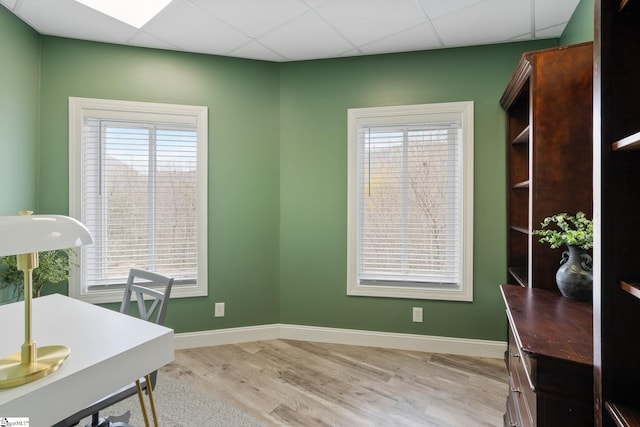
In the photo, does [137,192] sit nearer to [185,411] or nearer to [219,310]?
[219,310]

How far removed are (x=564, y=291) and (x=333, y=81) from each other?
2.36m

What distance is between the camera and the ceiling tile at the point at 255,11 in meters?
2.17

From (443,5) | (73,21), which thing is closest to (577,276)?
(443,5)

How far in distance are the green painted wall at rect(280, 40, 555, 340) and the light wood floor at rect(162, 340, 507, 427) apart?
11.3 inches

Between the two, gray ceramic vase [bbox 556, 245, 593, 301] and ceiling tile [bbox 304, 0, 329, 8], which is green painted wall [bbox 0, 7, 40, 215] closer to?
ceiling tile [bbox 304, 0, 329, 8]

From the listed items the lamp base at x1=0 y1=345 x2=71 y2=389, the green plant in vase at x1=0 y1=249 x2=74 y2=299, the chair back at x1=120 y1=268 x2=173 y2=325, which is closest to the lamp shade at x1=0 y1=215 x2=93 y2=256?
the lamp base at x1=0 y1=345 x2=71 y2=389

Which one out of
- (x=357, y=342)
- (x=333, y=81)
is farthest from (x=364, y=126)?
(x=357, y=342)

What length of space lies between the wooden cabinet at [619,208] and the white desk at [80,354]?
1385 millimetres

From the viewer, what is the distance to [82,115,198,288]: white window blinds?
2.74 meters

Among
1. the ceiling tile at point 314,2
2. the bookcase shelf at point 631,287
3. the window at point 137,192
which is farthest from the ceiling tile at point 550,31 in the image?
the window at point 137,192

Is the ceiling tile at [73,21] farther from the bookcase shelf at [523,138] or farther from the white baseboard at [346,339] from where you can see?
the bookcase shelf at [523,138]

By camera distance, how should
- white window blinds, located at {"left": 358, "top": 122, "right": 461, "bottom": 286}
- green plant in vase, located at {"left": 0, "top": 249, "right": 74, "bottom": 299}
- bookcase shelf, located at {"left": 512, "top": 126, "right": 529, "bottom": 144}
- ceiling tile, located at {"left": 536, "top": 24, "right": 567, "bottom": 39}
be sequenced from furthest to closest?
white window blinds, located at {"left": 358, "top": 122, "right": 461, "bottom": 286} < ceiling tile, located at {"left": 536, "top": 24, "right": 567, "bottom": 39} < green plant in vase, located at {"left": 0, "top": 249, "right": 74, "bottom": 299} < bookcase shelf, located at {"left": 512, "top": 126, "right": 529, "bottom": 144}

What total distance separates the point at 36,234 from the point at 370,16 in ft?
7.50

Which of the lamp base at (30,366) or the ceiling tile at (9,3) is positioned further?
the ceiling tile at (9,3)
